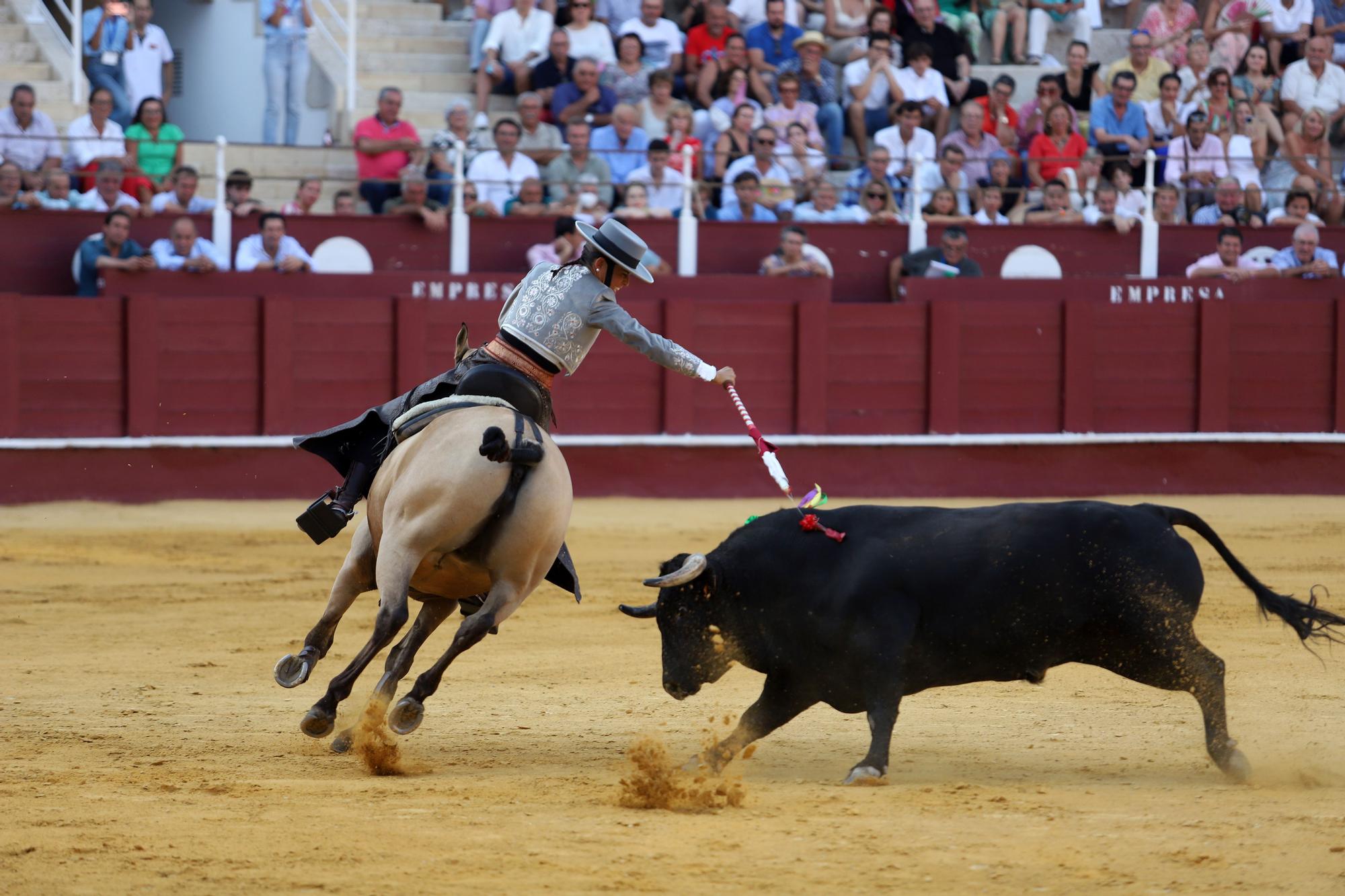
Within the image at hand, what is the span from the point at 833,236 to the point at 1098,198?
1.94 m

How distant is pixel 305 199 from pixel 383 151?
63cm

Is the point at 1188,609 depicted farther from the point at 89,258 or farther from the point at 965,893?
the point at 89,258

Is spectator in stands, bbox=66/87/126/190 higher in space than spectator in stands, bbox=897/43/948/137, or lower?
lower

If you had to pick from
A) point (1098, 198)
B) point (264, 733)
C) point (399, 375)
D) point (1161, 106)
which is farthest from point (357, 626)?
point (1161, 106)

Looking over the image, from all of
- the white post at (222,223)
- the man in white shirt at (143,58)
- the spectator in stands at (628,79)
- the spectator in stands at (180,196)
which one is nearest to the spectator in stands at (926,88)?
the spectator in stands at (628,79)

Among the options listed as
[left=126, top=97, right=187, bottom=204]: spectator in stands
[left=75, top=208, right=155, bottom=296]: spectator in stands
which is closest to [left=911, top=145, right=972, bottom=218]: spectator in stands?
[left=126, top=97, right=187, bottom=204]: spectator in stands

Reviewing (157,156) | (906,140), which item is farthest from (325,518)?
(906,140)

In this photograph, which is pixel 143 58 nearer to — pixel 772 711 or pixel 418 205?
pixel 418 205

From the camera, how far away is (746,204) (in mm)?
11656

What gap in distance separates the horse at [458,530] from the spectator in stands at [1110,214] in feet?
26.7

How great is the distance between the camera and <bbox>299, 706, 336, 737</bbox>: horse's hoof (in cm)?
468

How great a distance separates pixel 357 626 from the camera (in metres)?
7.47

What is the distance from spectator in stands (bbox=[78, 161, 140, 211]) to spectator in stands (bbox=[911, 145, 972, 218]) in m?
5.10

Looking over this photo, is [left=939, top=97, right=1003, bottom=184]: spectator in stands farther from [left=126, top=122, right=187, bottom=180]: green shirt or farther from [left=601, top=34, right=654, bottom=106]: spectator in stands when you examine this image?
[left=126, top=122, right=187, bottom=180]: green shirt
